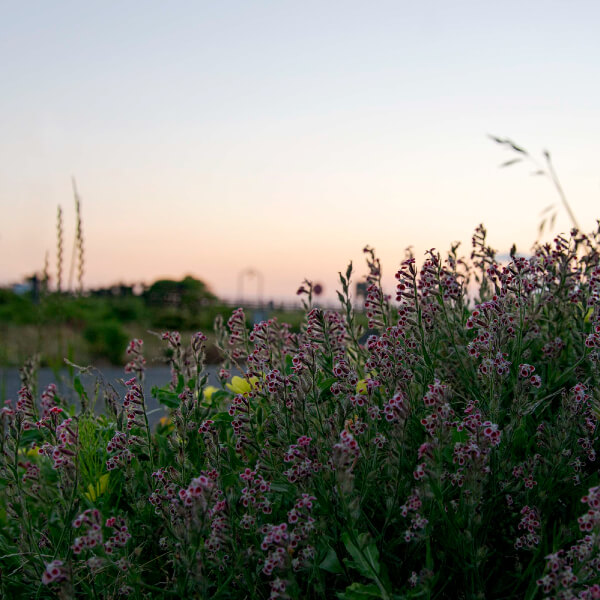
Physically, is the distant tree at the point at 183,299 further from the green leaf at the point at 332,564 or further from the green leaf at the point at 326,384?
the green leaf at the point at 332,564

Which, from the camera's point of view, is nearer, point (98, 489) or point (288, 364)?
point (98, 489)

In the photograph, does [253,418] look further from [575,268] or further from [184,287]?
[184,287]

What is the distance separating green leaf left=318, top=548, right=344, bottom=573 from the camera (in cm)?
195

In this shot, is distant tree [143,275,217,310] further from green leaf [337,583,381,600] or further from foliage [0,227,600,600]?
green leaf [337,583,381,600]

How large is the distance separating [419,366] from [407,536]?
71 cm

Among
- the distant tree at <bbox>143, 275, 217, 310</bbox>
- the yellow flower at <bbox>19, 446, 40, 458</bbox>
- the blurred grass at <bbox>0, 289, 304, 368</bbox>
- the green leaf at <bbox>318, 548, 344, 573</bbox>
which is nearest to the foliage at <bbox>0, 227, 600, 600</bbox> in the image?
the green leaf at <bbox>318, 548, 344, 573</bbox>

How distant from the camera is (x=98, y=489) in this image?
2619mm

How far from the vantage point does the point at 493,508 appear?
2055 mm

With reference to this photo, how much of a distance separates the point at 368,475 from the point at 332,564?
0.30m

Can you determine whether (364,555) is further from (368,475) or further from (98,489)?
(98,489)

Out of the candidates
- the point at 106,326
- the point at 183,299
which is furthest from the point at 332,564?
the point at 183,299

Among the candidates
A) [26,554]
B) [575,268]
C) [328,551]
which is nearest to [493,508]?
[328,551]

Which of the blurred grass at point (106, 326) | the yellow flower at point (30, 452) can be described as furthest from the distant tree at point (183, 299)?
the yellow flower at point (30, 452)

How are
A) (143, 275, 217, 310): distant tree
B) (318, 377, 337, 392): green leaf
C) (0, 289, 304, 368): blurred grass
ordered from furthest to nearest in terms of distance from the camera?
1. (143, 275, 217, 310): distant tree
2. (0, 289, 304, 368): blurred grass
3. (318, 377, 337, 392): green leaf
